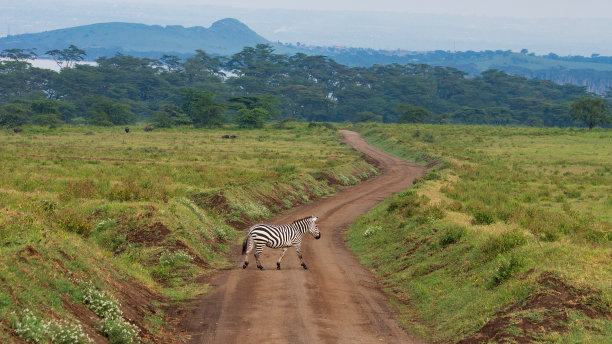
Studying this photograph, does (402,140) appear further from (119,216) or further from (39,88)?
(39,88)

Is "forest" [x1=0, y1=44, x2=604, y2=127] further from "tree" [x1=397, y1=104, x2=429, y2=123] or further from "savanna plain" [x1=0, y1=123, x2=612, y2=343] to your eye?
"savanna plain" [x1=0, y1=123, x2=612, y2=343]

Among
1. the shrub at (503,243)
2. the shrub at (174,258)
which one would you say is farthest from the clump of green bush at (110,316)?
the shrub at (503,243)

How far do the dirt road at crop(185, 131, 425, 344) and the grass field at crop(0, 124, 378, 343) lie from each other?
122cm

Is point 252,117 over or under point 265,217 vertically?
under

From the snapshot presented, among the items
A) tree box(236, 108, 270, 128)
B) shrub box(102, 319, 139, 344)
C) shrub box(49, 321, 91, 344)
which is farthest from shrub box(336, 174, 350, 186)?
tree box(236, 108, 270, 128)

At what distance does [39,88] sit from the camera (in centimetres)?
15338

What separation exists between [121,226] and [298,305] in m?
8.81

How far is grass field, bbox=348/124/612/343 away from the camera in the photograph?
13.0 m

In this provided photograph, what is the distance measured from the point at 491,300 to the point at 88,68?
16122cm

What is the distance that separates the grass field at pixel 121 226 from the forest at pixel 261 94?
54.3 m

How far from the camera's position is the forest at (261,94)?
112875mm

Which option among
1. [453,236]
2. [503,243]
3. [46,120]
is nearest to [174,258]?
[453,236]

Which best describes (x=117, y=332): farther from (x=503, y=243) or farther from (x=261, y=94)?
(x=261, y=94)

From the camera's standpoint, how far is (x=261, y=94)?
14475 centimetres
